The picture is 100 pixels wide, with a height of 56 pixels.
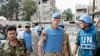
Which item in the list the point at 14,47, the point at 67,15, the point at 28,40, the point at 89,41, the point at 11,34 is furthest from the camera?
the point at 67,15

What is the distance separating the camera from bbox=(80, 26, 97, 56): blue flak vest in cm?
809

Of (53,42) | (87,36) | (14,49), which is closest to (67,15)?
(53,42)

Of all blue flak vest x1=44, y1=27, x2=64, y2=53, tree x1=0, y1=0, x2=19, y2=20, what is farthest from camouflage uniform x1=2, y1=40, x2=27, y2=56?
tree x1=0, y1=0, x2=19, y2=20

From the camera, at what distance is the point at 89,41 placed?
8.10m

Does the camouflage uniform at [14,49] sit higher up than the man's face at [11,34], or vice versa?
the man's face at [11,34]

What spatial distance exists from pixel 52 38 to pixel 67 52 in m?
0.58

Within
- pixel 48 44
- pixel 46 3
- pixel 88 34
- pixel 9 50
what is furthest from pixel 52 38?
pixel 46 3

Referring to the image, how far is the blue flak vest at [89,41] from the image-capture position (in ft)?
26.6

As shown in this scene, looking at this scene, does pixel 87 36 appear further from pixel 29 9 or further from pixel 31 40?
pixel 29 9

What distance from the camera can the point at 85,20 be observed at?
807 cm

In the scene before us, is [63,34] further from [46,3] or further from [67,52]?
[46,3]

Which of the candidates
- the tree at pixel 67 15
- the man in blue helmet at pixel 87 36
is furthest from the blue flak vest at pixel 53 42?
the tree at pixel 67 15

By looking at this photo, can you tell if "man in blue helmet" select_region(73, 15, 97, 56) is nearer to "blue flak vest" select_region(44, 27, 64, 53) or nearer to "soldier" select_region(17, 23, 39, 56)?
"blue flak vest" select_region(44, 27, 64, 53)

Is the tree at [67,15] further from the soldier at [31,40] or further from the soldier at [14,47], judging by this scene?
the soldier at [14,47]
